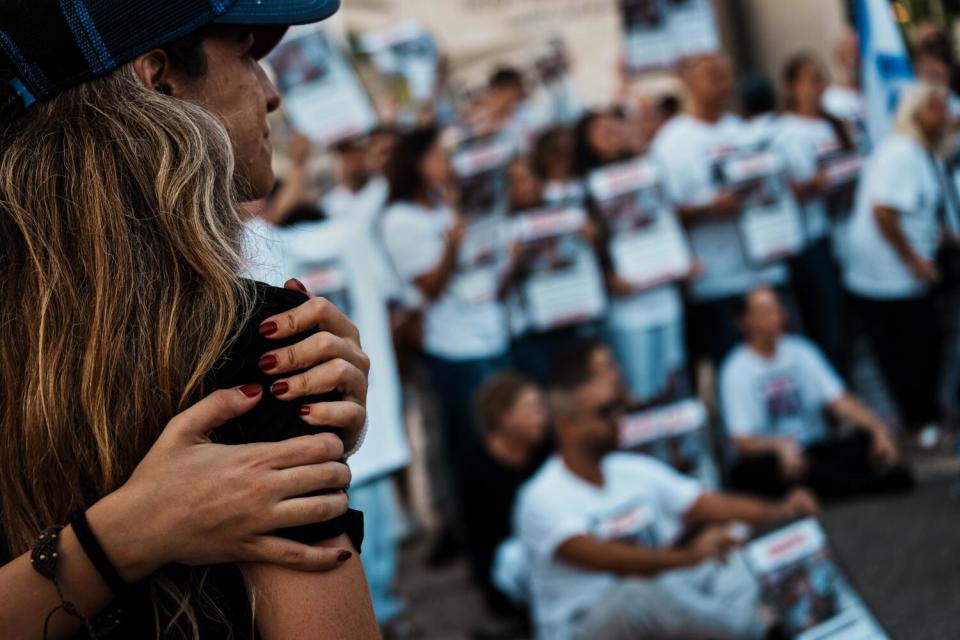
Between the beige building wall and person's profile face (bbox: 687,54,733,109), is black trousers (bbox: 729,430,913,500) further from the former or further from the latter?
the beige building wall

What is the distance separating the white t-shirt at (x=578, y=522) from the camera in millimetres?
4133

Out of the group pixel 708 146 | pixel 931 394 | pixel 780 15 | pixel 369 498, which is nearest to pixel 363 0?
pixel 780 15

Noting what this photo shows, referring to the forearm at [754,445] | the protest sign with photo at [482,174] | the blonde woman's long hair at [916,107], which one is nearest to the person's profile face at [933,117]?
the blonde woman's long hair at [916,107]

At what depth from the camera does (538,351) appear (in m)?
5.59

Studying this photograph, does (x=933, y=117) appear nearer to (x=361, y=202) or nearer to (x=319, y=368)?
(x=361, y=202)

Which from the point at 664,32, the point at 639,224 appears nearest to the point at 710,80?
the point at 664,32

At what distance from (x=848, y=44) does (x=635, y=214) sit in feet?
7.93

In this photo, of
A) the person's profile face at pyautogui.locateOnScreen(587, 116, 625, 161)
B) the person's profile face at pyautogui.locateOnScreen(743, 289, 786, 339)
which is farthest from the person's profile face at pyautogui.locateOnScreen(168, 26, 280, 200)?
the person's profile face at pyautogui.locateOnScreen(743, 289, 786, 339)

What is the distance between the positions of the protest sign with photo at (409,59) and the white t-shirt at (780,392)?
6.84 feet

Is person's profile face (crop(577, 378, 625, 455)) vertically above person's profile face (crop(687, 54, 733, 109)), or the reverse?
person's profile face (crop(687, 54, 733, 109))

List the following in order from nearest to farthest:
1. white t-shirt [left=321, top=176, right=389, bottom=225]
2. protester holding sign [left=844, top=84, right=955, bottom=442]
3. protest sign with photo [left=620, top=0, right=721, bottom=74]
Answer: white t-shirt [left=321, top=176, right=389, bottom=225] < protester holding sign [left=844, top=84, right=955, bottom=442] < protest sign with photo [left=620, top=0, right=721, bottom=74]

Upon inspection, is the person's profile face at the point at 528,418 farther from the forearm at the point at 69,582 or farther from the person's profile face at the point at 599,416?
the forearm at the point at 69,582

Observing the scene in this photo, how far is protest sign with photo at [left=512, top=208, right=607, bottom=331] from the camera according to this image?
5414 mm

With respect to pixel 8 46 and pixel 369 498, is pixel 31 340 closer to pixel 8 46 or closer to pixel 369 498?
pixel 8 46
